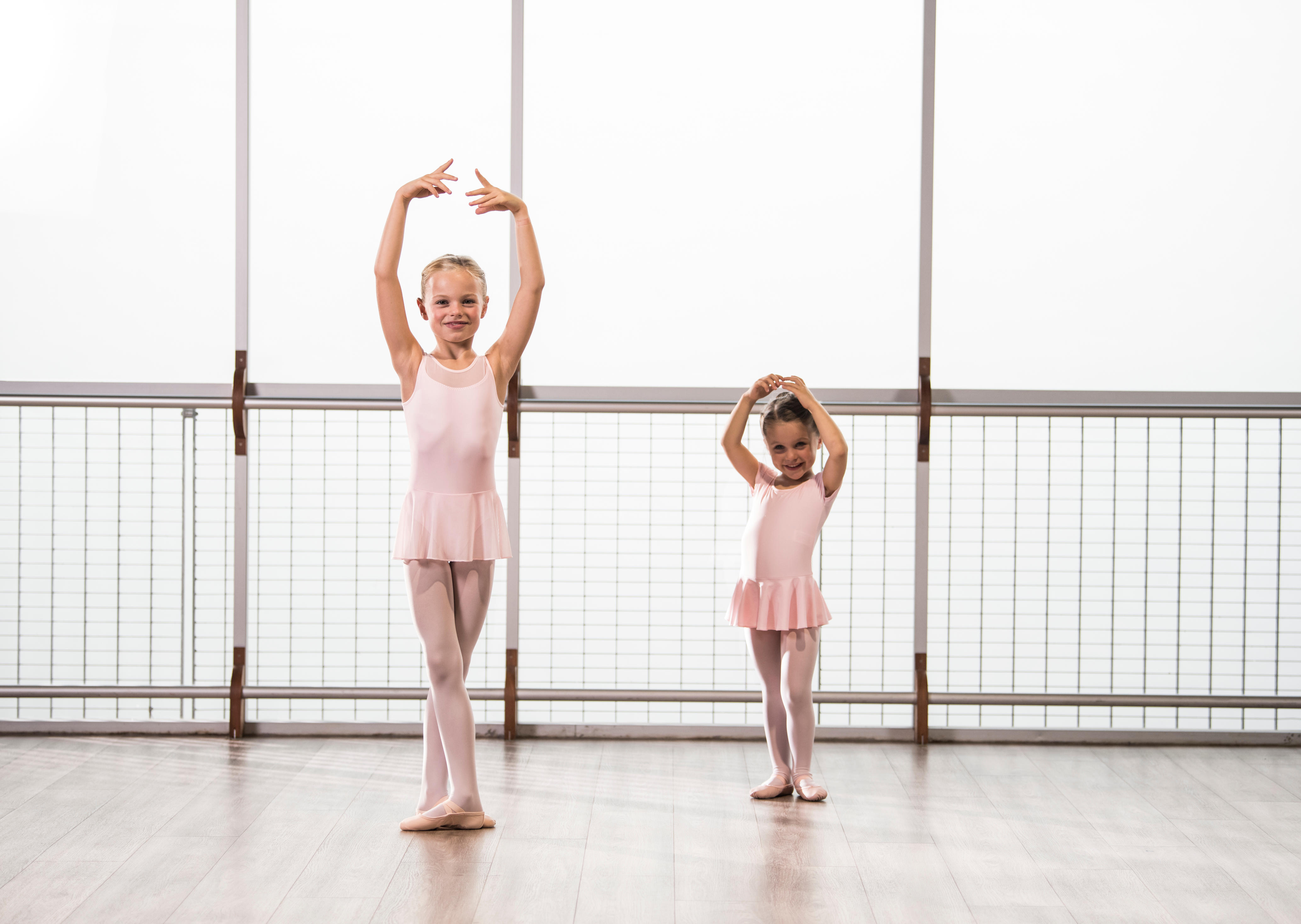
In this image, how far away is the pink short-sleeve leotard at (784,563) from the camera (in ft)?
8.63

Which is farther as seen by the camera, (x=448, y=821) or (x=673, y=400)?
(x=673, y=400)

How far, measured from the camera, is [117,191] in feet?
10.9

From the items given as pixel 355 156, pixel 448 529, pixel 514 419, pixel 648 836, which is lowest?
pixel 648 836

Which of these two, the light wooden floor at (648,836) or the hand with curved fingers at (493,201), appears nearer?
the light wooden floor at (648,836)

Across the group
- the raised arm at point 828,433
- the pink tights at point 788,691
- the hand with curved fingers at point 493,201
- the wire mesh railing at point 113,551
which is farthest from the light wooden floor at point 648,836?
the hand with curved fingers at point 493,201

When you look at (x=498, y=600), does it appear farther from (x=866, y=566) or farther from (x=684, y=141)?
(x=684, y=141)

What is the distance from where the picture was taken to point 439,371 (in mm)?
2354

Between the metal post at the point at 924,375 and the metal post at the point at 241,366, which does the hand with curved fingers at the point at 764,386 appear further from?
the metal post at the point at 241,366

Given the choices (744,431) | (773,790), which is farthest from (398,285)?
(773,790)

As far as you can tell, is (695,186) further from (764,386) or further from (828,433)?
(828,433)

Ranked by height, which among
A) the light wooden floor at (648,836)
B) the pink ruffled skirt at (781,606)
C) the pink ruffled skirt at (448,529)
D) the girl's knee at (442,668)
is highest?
the pink ruffled skirt at (448,529)

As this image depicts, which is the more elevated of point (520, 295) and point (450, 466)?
point (520, 295)

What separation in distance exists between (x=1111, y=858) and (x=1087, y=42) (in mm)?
2394

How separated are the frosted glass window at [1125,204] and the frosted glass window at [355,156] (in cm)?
140
